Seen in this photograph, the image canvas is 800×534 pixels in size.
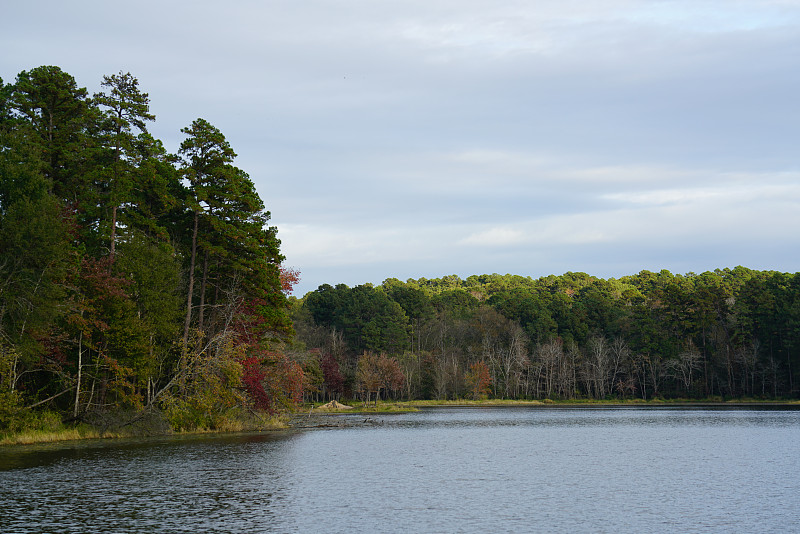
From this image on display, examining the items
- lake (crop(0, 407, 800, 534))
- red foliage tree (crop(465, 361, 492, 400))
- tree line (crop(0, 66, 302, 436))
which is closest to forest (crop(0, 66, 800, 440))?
tree line (crop(0, 66, 302, 436))

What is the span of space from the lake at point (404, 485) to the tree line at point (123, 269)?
505cm

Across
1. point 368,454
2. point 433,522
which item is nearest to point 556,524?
point 433,522

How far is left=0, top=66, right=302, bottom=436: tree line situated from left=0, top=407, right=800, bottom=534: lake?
16.6ft

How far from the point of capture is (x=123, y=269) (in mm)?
48062

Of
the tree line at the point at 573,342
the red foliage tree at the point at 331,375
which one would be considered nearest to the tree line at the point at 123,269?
the tree line at the point at 573,342

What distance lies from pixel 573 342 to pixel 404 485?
11232 centimetres

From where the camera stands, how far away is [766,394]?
396ft

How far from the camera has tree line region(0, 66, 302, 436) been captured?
4109 cm

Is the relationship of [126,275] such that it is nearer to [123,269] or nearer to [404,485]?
[123,269]

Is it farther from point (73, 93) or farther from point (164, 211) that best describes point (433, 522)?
point (73, 93)

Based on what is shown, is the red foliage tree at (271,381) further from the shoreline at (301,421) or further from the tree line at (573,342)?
the tree line at (573,342)

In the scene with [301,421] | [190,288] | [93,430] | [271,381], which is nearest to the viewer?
[93,430]

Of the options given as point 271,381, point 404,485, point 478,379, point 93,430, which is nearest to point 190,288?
point 271,381

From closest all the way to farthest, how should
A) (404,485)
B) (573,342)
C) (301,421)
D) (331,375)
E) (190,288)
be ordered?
(404,485) → (190,288) → (301,421) → (331,375) → (573,342)
